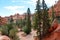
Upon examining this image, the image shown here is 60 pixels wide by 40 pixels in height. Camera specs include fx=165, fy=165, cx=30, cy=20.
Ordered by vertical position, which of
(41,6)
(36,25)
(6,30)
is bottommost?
(6,30)

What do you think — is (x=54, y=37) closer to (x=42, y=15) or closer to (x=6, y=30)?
(x=42, y=15)

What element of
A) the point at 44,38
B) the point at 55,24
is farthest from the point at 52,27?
the point at 44,38

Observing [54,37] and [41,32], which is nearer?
[54,37]

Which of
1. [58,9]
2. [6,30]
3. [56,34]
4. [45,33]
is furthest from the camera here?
[58,9]

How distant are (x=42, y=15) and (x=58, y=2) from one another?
193 ft

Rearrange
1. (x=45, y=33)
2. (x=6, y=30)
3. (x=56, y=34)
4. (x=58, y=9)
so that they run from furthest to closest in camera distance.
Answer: (x=58, y=9) → (x=6, y=30) → (x=45, y=33) → (x=56, y=34)

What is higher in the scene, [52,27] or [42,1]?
[42,1]

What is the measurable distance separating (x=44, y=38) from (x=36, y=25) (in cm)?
440

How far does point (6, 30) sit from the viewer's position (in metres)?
61.7

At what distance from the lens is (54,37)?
37688 millimetres

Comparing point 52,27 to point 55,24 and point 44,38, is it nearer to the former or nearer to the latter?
point 55,24

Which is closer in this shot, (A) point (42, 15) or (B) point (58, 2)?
(A) point (42, 15)


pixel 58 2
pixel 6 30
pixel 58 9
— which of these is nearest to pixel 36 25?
pixel 6 30

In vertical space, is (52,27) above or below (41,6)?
below
